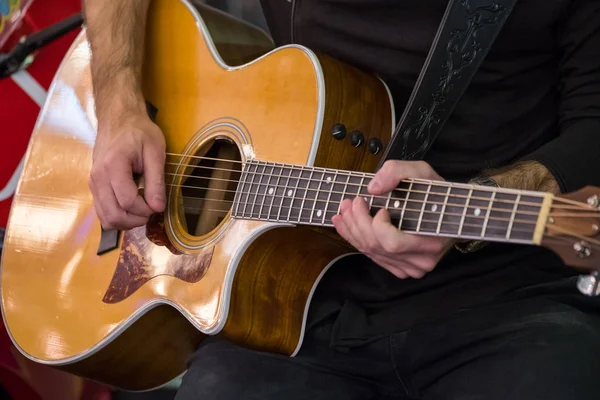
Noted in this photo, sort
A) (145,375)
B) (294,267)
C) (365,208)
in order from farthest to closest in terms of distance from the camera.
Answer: (145,375) < (294,267) < (365,208)

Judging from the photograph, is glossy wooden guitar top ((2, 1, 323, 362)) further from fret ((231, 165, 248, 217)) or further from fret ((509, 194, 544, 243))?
fret ((509, 194, 544, 243))

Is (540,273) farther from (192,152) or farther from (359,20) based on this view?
(192,152)

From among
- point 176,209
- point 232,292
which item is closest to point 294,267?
point 232,292

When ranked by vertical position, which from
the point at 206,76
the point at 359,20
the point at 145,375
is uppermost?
the point at 359,20

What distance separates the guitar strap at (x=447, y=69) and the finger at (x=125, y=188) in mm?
410

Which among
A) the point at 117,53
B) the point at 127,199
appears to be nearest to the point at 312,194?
the point at 127,199

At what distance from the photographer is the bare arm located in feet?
3.27

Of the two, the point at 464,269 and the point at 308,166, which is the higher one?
the point at 308,166

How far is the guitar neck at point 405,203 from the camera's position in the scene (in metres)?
0.62

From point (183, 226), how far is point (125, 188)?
115 mm

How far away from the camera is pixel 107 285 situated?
3.44ft

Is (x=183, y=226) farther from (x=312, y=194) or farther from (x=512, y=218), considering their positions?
(x=512, y=218)

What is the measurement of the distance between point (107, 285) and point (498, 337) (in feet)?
2.15

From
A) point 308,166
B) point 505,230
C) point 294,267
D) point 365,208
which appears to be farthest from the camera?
point 294,267
